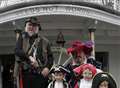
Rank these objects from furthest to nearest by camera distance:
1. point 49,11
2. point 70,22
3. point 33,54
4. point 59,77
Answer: point 70,22 → point 49,11 → point 59,77 → point 33,54

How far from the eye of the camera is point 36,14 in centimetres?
1105

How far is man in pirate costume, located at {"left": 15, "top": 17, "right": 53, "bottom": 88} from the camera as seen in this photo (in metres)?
6.16

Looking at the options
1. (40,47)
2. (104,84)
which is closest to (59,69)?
(40,47)

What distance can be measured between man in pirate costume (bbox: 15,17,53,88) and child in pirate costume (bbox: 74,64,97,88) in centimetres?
43

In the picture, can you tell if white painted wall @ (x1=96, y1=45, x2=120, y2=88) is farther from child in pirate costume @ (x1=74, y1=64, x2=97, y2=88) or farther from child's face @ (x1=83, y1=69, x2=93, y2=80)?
child's face @ (x1=83, y1=69, x2=93, y2=80)

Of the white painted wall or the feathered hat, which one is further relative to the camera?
the white painted wall

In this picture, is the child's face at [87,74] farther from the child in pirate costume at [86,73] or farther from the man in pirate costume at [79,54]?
the man in pirate costume at [79,54]

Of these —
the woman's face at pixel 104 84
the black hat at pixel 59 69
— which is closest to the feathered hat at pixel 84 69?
the black hat at pixel 59 69

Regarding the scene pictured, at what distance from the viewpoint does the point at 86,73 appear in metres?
5.99

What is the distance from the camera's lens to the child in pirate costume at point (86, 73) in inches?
235

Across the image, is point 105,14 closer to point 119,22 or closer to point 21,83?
point 119,22

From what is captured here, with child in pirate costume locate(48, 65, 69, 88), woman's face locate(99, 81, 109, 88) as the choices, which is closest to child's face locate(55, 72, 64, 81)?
child in pirate costume locate(48, 65, 69, 88)

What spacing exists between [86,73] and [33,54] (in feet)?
2.65

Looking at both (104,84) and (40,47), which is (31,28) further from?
(104,84)
